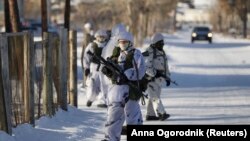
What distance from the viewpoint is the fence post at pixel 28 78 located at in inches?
494

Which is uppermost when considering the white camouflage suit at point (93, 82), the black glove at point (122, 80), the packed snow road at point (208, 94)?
the black glove at point (122, 80)

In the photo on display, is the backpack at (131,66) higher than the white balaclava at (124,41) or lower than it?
lower

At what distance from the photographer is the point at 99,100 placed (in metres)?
18.2

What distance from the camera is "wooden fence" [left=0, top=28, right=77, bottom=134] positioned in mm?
11180

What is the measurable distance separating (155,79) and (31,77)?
3209mm

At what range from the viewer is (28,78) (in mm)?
12602

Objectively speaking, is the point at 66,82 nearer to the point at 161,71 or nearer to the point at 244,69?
the point at 161,71

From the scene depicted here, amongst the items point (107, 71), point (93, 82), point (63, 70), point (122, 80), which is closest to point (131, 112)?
point (122, 80)

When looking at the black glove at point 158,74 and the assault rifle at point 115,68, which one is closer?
the assault rifle at point 115,68

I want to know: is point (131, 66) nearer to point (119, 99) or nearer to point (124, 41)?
point (124, 41)

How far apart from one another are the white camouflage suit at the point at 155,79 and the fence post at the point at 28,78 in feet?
9.28

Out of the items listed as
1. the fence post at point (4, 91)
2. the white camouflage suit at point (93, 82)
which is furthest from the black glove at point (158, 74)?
the fence post at point (4, 91)

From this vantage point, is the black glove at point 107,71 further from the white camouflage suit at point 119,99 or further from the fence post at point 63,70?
the fence post at point 63,70

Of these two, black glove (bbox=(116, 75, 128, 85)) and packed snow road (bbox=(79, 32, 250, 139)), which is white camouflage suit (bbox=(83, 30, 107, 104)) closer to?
packed snow road (bbox=(79, 32, 250, 139))
